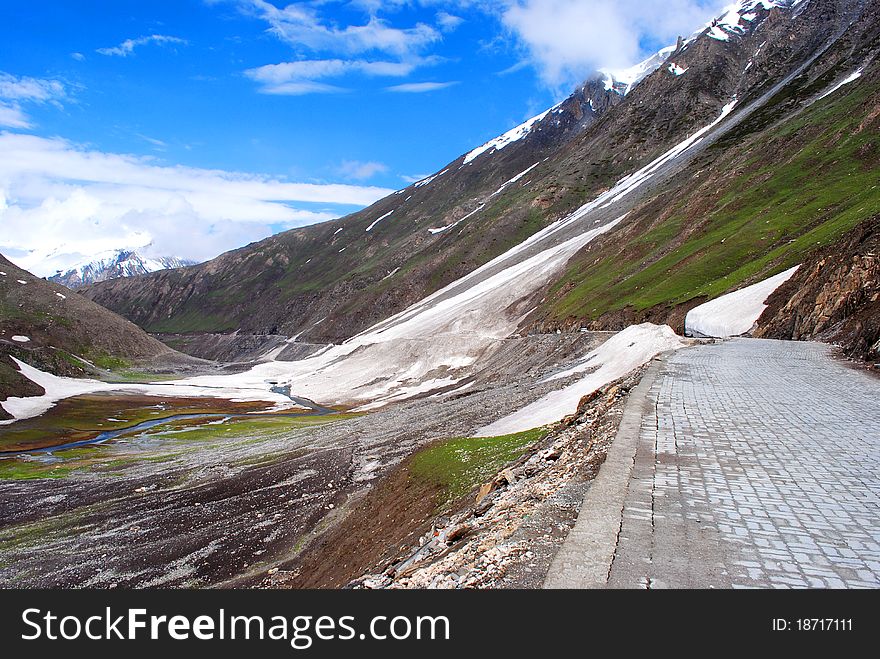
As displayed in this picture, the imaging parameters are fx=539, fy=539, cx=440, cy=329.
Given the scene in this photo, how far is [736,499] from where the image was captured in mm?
8180

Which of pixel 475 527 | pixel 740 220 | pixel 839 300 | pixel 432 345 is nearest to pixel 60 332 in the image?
pixel 432 345

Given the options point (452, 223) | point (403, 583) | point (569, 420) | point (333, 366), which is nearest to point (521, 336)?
point (333, 366)

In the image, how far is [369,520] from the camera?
64.1 feet

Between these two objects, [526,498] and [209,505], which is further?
[209,505]

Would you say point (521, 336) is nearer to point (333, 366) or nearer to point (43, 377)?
point (333, 366)

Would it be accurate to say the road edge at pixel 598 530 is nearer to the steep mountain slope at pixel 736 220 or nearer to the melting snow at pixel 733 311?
the melting snow at pixel 733 311

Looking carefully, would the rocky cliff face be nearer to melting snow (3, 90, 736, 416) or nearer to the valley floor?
the valley floor

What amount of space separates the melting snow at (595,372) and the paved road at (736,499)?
822cm

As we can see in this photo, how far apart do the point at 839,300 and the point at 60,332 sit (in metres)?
160

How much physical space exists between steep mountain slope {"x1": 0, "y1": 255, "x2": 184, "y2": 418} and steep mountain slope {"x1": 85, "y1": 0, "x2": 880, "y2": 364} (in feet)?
161

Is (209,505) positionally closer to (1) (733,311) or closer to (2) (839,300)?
(2) (839,300)

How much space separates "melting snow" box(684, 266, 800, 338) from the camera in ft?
135

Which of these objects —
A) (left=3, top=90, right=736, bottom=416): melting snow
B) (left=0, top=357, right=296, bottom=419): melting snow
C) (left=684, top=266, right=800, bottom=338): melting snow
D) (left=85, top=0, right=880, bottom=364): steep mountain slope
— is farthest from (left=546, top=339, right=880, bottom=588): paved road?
(left=0, top=357, right=296, bottom=419): melting snow

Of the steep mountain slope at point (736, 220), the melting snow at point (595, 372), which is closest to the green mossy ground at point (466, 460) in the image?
the melting snow at point (595, 372)
